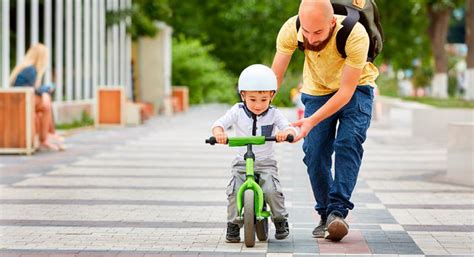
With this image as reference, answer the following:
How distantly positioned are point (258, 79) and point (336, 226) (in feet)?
3.63

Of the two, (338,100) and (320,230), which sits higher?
(338,100)

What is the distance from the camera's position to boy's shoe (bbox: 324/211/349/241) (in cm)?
734

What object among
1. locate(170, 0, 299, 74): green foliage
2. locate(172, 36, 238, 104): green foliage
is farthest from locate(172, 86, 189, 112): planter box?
Answer: locate(170, 0, 299, 74): green foliage

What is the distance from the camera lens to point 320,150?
7574 millimetres

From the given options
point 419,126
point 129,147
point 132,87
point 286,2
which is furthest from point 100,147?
point 286,2

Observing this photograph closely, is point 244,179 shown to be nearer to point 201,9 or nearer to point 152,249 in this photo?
point 152,249

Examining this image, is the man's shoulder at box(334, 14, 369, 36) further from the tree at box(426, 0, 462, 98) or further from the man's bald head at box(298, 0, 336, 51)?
the tree at box(426, 0, 462, 98)

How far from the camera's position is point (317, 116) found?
7.14 m

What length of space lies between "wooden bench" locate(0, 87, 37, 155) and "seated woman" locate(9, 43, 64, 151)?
0.50 m

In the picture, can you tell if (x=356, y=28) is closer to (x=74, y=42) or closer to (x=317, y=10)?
(x=317, y=10)

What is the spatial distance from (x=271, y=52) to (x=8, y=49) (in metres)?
34.0

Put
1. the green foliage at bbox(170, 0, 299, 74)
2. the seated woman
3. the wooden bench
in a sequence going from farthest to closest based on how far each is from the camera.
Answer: the green foliage at bbox(170, 0, 299, 74) → the seated woman → the wooden bench

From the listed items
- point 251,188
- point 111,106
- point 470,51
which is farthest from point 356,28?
point 470,51

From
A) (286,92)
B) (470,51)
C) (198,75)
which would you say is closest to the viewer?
(470,51)
